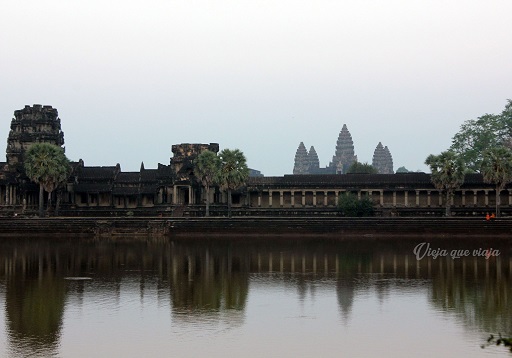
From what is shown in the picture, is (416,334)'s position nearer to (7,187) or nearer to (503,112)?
(7,187)

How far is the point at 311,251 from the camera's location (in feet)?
160

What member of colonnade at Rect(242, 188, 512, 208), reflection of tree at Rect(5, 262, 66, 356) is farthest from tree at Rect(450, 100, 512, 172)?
reflection of tree at Rect(5, 262, 66, 356)

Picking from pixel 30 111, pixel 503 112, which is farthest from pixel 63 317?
pixel 503 112

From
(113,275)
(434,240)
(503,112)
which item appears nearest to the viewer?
(113,275)

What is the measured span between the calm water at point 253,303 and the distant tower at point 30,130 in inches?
1381

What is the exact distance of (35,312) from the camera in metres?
26.1

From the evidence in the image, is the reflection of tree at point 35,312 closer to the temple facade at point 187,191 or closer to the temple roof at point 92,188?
the temple facade at point 187,191

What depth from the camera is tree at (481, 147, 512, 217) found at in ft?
214

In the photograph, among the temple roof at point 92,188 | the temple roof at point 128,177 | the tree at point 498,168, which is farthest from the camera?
the temple roof at point 128,177

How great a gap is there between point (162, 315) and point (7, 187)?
56223 mm

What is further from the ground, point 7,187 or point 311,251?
point 7,187

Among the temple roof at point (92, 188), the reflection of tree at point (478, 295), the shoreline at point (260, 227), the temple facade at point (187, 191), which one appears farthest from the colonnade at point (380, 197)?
the reflection of tree at point (478, 295)

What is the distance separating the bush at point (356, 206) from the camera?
68625mm

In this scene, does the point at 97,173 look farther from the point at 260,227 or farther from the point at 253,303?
the point at 253,303
